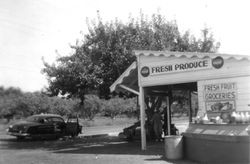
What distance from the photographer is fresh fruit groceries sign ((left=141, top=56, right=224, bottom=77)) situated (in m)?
12.7

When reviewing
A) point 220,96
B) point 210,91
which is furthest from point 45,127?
point 220,96

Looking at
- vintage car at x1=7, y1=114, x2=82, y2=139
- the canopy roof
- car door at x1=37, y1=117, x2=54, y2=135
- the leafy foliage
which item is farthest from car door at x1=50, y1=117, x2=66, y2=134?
the leafy foliage

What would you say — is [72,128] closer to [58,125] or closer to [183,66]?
[58,125]

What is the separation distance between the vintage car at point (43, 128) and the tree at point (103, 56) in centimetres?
273

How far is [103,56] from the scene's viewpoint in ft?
59.6

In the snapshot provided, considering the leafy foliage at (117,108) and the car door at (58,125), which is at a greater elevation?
the leafy foliage at (117,108)

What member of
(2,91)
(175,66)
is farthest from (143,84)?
(2,91)

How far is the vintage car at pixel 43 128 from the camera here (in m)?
20.9

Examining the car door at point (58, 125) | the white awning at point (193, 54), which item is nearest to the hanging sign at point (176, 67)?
the white awning at point (193, 54)

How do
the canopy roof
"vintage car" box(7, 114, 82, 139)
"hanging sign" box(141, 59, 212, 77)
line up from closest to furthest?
the canopy roof
"hanging sign" box(141, 59, 212, 77)
"vintage car" box(7, 114, 82, 139)

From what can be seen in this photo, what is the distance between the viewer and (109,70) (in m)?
18.0

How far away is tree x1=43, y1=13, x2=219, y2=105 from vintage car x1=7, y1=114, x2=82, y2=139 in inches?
108

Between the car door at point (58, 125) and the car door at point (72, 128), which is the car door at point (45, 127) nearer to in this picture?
the car door at point (58, 125)

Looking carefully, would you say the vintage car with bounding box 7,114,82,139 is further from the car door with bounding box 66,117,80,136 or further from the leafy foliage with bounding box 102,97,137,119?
the leafy foliage with bounding box 102,97,137,119
